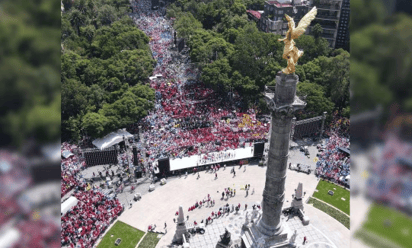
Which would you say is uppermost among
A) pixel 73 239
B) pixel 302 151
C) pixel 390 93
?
pixel 390 93

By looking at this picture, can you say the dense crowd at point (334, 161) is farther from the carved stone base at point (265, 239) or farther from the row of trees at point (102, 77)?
the row of trees at point (102, 77)

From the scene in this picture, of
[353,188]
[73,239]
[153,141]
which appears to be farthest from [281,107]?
[153,141]

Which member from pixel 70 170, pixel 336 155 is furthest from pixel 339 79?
pixel 70 170

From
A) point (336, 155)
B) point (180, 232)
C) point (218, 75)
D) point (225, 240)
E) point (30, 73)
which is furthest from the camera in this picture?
point (218, 75)

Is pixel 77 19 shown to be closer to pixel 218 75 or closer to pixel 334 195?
pixel 218 75

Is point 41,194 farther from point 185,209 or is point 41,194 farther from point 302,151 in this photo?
point 302,151
